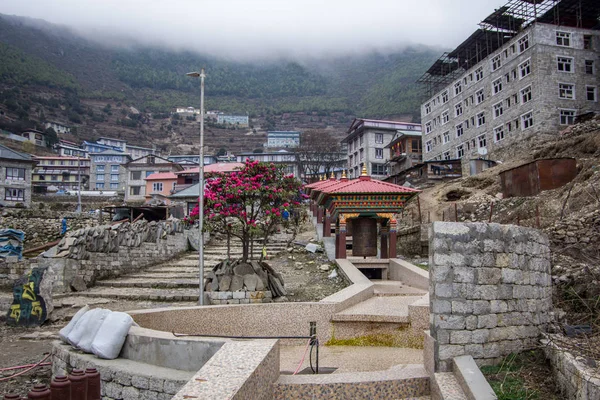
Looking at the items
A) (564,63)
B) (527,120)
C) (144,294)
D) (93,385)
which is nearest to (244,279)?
(144,294)

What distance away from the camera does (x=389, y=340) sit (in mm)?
8656

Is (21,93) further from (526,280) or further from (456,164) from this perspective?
(526,280)

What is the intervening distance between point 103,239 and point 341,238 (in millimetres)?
8382

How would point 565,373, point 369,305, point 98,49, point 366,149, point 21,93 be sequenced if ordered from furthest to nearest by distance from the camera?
1. point 98,49
2. point 21,93
3. point 366,149
4. point 369,305
5. point 565,373

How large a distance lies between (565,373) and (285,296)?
749cm

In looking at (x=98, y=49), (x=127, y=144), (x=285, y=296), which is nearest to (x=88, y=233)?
(x=285, y=296)

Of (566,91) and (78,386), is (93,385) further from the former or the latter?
(566,91)

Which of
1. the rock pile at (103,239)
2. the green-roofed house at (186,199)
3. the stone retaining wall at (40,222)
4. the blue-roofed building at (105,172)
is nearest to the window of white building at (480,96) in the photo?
the green-roofed house at (186,199)

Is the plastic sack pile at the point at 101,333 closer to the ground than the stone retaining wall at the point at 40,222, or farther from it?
closer to the ground

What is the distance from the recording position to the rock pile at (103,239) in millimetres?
14898

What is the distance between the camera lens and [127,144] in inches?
3895

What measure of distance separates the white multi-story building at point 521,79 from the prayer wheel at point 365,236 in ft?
75.2

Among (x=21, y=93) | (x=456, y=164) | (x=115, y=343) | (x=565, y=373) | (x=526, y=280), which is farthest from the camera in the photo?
(x=21, y=93)

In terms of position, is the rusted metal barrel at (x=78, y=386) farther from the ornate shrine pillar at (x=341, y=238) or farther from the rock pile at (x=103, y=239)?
the ornate shrine pillar at (x=341, y=238)
